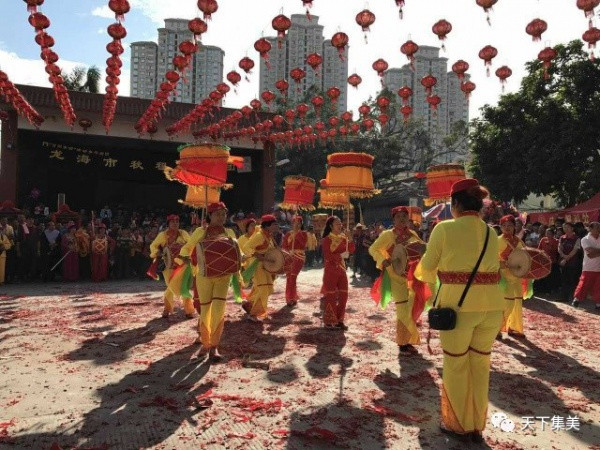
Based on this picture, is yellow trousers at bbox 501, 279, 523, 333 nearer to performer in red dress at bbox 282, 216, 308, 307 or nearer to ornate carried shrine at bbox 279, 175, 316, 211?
performer in red dress at bbox 282, 216, 308, 307

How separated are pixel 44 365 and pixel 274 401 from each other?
2596 millimetres

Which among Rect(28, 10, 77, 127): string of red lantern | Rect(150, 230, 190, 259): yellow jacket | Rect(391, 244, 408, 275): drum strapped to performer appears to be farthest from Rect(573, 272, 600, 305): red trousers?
Rect(28, 10, 77, 127): string of red lantern

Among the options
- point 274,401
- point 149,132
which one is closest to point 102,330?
point 274,401

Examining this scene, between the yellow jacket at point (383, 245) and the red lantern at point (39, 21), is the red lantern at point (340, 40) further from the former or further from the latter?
the red lantern at point (39, 21)

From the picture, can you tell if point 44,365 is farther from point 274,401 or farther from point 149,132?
point 149,132

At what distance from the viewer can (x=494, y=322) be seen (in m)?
3.41

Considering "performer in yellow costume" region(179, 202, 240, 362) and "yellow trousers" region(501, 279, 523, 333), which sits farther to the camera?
"yellow trousers" region(501, 279, 523, 333)

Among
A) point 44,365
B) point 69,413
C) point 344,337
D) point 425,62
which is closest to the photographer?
point 69,413

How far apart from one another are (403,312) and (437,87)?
41.7 m

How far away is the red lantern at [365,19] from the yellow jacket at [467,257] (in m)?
4.56

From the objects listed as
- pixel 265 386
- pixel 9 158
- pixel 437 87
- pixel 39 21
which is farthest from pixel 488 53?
pixel 437 87

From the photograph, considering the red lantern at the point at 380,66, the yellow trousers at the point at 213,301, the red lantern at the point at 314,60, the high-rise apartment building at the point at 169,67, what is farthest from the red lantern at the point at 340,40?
the high-rise apartment building at the point at 169,67

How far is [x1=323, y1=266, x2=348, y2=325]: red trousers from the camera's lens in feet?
22.6

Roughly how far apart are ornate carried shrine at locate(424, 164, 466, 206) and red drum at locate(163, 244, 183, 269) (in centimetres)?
487
